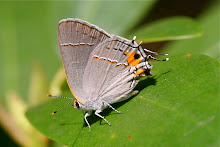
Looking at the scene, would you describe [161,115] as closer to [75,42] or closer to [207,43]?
[75,42]

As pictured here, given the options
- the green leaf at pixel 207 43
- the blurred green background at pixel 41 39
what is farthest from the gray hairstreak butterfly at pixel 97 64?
the green leaf at pixel 207 43

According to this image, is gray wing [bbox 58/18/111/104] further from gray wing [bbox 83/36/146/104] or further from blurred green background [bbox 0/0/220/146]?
blurred green background [bbox 0/0/220/146]

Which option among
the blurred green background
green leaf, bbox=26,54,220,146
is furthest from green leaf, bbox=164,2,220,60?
green leaf, bbox=26,54,220,146

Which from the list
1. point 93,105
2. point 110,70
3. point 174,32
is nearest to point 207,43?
point 174,32

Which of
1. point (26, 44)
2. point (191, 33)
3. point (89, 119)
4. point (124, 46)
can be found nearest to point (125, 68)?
point (124, 46)

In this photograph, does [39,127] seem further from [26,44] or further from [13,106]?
[26,44]

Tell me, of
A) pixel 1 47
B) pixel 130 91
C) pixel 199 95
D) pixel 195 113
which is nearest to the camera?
pixel 195 113

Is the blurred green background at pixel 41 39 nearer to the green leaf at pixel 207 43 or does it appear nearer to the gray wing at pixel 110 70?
the green leaf at pixel 207 43
